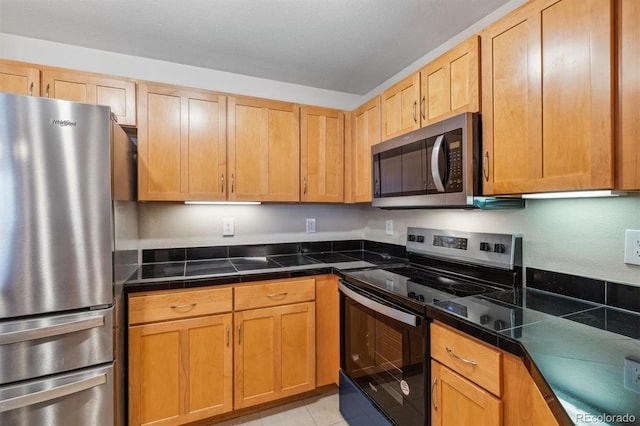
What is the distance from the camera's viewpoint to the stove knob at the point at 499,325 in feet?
3.31

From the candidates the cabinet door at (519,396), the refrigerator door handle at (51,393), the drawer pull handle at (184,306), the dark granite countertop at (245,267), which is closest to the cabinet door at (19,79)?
the dark granite countertop at (245,267)

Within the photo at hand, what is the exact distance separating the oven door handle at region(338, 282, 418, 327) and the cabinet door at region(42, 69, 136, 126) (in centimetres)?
167

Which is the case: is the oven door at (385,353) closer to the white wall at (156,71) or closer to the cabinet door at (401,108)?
the cabinet door at (401,108)

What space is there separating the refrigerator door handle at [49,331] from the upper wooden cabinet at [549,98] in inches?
74.4

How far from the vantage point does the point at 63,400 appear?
132 centimetres

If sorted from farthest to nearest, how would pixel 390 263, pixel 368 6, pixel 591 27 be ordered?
pixel 390 263
pixel 368 6
pixel 591 27

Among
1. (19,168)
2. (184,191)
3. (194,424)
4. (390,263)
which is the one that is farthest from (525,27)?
(194,424)

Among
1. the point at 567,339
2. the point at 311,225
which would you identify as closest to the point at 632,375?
the point at 567,339

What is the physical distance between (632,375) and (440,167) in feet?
3.17

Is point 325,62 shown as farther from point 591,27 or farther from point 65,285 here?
point 65,285

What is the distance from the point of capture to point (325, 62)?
2195mm

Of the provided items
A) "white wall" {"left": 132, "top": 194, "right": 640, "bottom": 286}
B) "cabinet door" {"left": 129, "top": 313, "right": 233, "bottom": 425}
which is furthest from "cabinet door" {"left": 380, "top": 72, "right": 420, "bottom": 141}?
"cabinet door" {"left": 129, "top": 313, "right": 233, "bottom": 425}

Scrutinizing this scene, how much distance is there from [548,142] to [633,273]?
0.59 meters

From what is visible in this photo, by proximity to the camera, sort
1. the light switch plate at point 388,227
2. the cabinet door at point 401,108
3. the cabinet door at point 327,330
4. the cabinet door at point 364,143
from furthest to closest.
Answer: the light switch plate at point 388,227, the cabinet door at point 364,143, the cabinet door at point 327,330, the cabinet door at point 401,108
